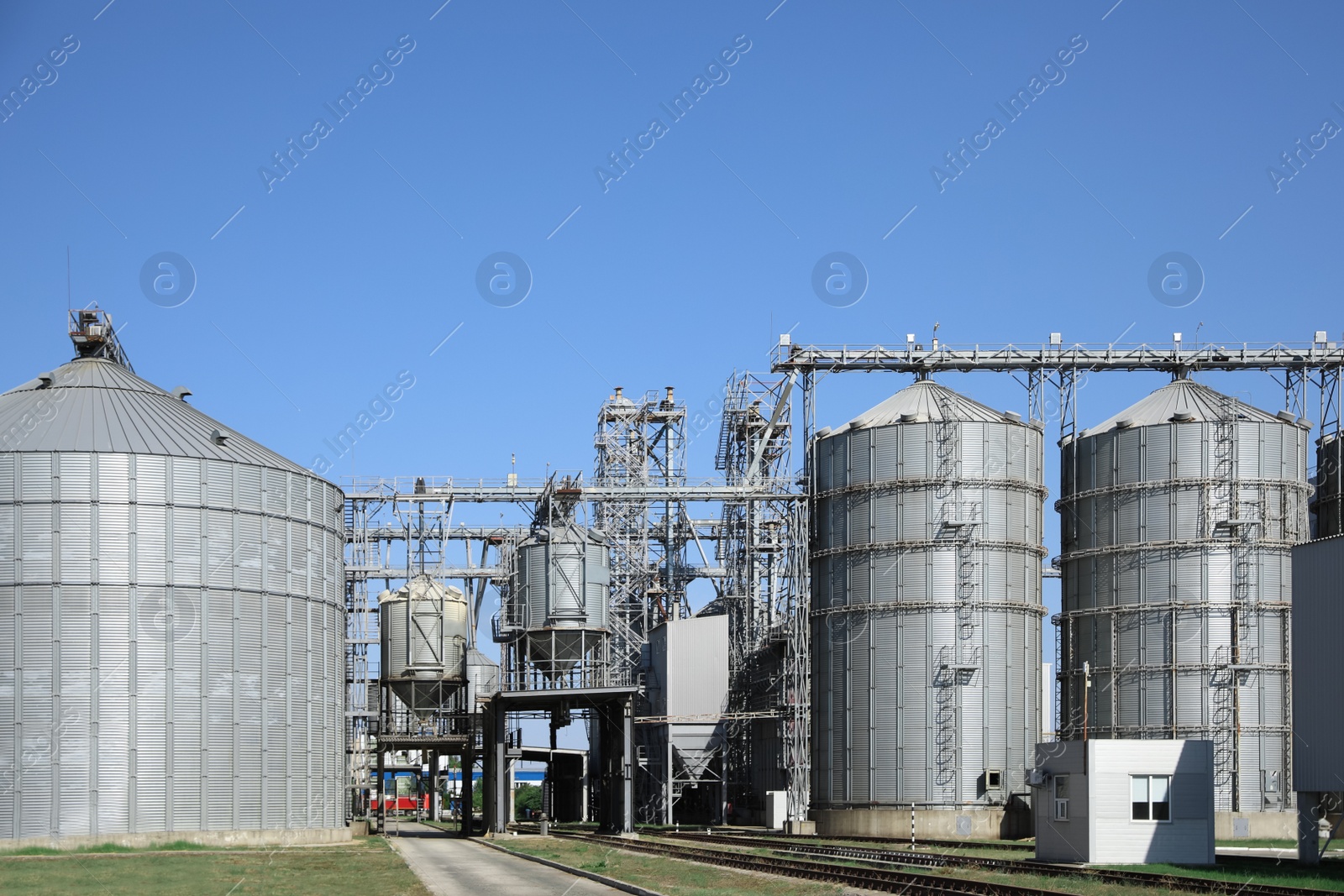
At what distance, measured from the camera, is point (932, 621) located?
70625 mm

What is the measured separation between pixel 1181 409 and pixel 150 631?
147ft

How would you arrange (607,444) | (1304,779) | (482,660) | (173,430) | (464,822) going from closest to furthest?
(1304,779)
(173,430)
(464,822)
(482,660)
(607,444)

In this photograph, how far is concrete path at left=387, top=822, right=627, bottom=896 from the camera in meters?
38.3

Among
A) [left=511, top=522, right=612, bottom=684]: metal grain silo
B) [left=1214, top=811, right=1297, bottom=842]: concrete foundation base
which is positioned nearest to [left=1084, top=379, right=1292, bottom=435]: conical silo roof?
[left=1214, top=811, right=1297, bottom=842]: concrete foundation base

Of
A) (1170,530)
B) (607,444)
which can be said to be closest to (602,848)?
(1170,530)

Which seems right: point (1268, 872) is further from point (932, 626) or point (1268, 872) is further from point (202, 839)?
point (202, 839)

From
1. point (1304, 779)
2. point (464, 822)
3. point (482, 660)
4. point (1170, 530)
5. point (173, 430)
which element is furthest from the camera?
A: point (482, 660)

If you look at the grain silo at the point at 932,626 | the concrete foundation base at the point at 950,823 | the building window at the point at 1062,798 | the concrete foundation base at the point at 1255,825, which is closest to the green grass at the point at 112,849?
the concrete foundation base at the point at 950,823

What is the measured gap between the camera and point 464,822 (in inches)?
3012

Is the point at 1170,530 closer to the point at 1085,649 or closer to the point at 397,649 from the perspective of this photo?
the point at 1085,649

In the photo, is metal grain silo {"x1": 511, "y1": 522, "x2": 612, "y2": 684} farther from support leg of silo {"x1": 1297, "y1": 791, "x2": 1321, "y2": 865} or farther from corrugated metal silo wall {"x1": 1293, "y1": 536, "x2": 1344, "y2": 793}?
support leg of silo {"x1": 1297, "y1": 791, "x2": 1321, "y2": 865}

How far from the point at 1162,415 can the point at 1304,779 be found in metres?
30.4

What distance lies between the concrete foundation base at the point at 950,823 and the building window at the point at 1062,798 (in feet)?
58.3

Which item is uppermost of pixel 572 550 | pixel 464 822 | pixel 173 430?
pixel 173 430
